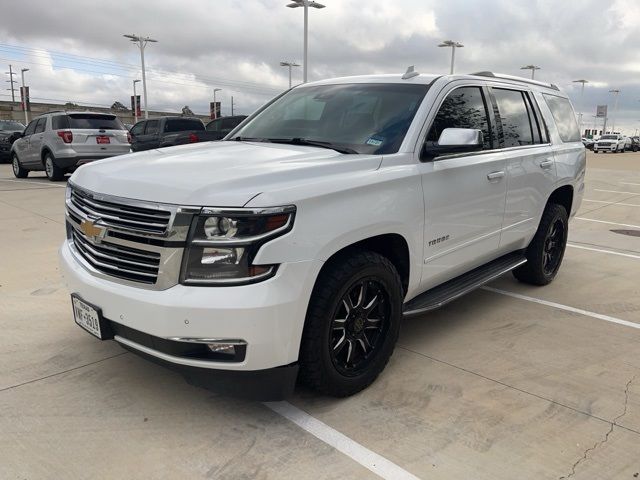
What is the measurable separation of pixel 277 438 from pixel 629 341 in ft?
9.57

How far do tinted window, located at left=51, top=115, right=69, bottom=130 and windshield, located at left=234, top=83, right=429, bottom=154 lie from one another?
33.5 feet

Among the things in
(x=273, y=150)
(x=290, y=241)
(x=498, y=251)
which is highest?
(x=273, y=150)

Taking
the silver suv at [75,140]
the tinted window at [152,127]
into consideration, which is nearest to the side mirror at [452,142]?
the silver suv at [75,140]

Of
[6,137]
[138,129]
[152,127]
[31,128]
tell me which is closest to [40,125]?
[31,128]

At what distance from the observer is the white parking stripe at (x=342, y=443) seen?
2.50 meters

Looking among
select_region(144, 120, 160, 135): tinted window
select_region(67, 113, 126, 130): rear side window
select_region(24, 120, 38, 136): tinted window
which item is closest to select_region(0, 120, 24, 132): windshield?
select_region(144, 120, 160, 135): tinted window

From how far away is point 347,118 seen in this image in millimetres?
3787

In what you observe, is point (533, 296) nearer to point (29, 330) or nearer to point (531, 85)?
point (531, 85)

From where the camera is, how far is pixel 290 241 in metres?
2.54

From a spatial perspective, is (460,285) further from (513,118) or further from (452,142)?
(513,118)

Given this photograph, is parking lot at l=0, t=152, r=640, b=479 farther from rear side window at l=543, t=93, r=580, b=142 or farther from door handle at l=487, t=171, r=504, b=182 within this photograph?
rear side window at l=543, t=93, r=580, b=142

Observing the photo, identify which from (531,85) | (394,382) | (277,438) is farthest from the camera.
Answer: (531,85)

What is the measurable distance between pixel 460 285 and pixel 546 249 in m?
1.86

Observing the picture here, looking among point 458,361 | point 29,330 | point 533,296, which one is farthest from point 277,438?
point 533,296
